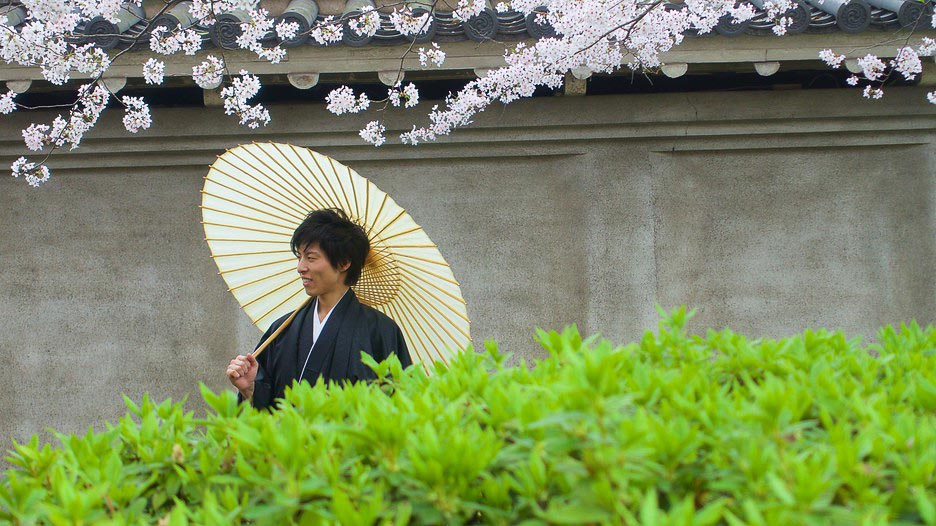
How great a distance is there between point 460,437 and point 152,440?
0.89m

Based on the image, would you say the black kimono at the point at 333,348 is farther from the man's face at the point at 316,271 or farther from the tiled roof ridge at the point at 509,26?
the tiled roof ridge at the point at 509,26

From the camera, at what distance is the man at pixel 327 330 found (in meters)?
4.34

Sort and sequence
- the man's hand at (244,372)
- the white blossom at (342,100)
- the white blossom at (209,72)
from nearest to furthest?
1. the man's hand at (244,372)
2. the white blossom at (209,72)
3. the white blossom at (342,100)

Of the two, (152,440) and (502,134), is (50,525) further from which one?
(502,134)

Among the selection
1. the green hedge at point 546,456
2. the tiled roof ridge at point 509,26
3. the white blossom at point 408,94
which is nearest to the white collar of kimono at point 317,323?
the white blossom at point 408,94

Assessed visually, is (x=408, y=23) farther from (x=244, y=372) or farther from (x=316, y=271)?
(x=244, y=372)

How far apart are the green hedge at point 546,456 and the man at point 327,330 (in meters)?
1.99

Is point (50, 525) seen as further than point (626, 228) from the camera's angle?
No

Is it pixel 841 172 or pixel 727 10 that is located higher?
pixel 727 10

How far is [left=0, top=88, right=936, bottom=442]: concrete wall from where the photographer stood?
634cm

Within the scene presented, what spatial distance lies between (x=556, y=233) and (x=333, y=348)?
94.1 inches

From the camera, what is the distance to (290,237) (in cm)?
463

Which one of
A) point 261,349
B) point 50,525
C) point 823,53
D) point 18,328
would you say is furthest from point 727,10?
point 18,328

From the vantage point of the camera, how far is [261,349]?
437 centimetres
